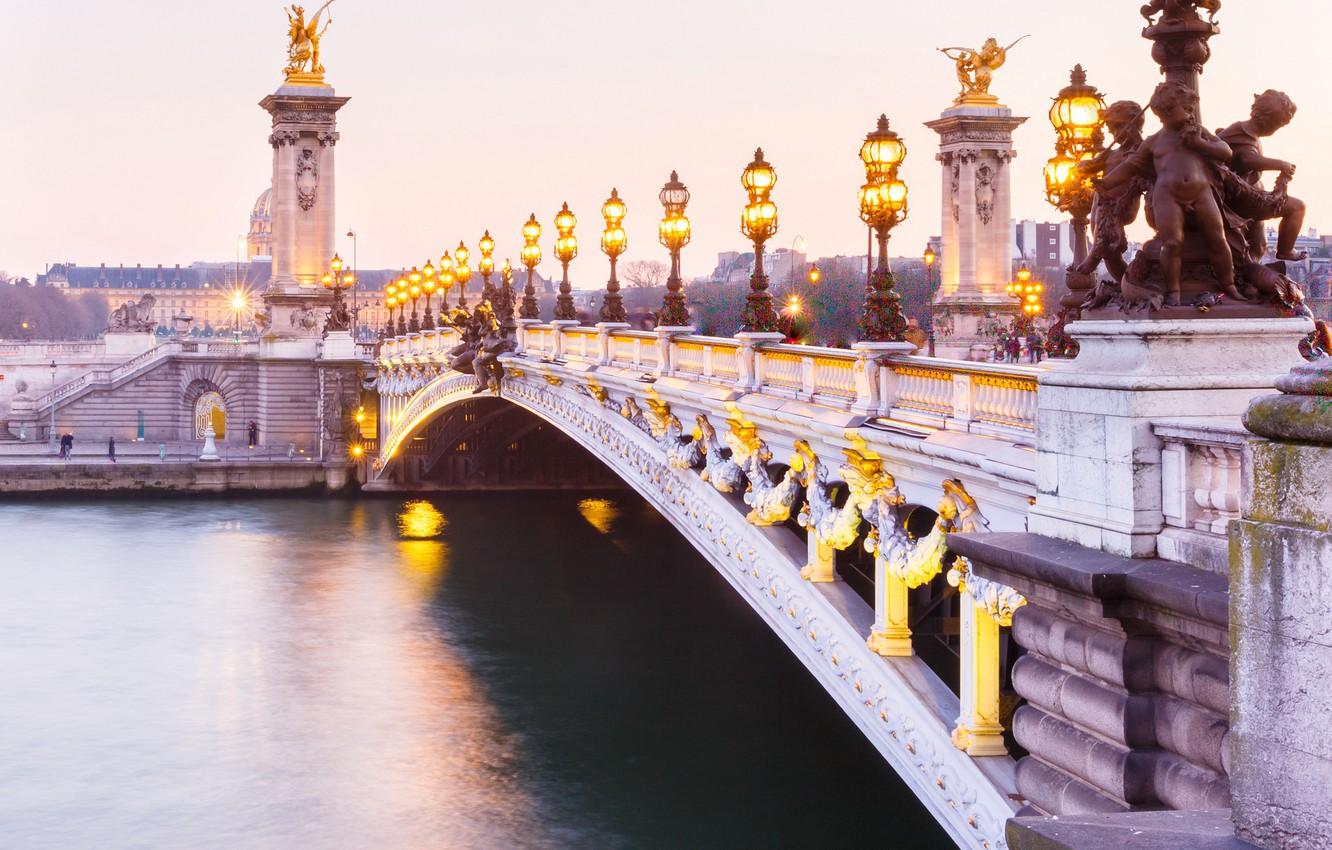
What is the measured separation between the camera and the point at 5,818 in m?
24.8

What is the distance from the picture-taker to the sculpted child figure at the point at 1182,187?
9.94 meters

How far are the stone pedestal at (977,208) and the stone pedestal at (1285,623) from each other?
198 ft

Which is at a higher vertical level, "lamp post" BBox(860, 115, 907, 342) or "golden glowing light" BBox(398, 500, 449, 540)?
"lamp post" BBox(860, 115, 907, 342)

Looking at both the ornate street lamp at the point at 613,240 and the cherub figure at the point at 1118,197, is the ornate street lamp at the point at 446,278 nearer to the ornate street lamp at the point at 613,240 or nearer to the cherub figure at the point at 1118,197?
the ornate street lamp at the point at 613,240

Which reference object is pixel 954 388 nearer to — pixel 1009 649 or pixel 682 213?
pixel 1009 649

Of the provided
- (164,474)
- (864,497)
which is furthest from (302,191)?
(864,497)

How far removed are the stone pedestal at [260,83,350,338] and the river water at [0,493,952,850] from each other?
Result: 32.1 m

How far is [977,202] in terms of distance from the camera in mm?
66250

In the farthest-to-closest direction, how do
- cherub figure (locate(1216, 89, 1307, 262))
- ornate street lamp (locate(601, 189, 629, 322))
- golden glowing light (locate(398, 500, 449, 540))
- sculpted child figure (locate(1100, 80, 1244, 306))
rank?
golden glowing light (locate(398, 500, 449, 540))
ornate street lamp (locate(601, 189, 629, 322))
cherub figure (locate(1216, 89, 1307, 262))
sculpted child figure (locate(1100, 80, 1244, 306))

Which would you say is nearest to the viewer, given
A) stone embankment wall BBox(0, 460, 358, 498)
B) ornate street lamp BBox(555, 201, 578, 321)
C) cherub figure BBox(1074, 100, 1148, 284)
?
cherub figure BBox(1074, 100, 1148, 284)

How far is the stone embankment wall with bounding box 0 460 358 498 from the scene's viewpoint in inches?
2466

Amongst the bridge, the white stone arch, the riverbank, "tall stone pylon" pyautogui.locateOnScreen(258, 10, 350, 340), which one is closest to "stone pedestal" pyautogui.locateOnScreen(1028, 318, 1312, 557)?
the bridge

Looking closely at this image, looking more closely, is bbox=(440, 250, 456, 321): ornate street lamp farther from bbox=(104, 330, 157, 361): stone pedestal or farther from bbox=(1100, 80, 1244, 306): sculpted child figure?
bbox=(1100, 80, 1244, 306): sculpted child figure

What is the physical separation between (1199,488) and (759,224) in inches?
517
